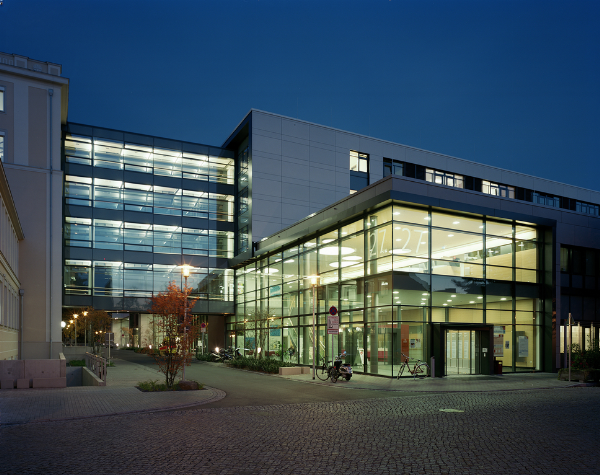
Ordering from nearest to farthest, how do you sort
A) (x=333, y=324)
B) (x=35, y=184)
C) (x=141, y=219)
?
(x=333, y=324)
(x=35, y=184)
(x=141, y=219)

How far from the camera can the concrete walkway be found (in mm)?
14016

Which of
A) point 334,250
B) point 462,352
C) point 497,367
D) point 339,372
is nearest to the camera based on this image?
point 339,372

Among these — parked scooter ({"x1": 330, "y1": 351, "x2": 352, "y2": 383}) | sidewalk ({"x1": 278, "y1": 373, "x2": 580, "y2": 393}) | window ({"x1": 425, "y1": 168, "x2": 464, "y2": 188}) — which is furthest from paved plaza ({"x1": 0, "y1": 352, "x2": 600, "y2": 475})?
window ({"x1": 425, "y1": 168, "x2": 464, "y2": 188})

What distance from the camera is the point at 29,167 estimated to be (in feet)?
117

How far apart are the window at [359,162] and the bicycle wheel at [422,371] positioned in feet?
79.5

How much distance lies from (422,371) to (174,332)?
1211 centimetres

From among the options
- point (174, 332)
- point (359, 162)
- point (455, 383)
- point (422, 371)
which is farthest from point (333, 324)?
point (359, 162)

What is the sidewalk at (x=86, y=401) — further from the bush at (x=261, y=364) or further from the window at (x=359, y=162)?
the window at (x=359, y=162)

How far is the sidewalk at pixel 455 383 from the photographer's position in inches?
814

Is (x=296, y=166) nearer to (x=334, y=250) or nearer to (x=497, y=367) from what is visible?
(x=334, y=250)

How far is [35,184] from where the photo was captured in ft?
117

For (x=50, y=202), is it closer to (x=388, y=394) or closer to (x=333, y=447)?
(x=388, y=394)

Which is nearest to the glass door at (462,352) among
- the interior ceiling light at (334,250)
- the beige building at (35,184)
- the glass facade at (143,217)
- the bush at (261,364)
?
the interior ceiling light at (334,250)

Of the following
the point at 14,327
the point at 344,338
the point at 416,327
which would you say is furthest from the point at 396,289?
the point at 14,327
